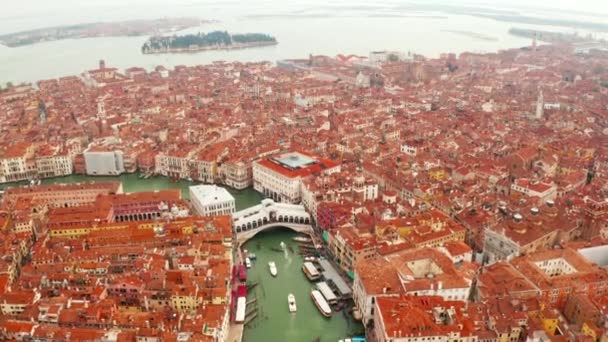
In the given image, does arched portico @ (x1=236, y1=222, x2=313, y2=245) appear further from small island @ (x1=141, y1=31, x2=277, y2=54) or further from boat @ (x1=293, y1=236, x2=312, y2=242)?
small island @ (x1=141, y1=31, x2=277, y2=54)

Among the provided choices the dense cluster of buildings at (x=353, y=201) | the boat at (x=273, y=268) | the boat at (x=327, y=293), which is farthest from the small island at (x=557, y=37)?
the boat at (x=327, y=293)

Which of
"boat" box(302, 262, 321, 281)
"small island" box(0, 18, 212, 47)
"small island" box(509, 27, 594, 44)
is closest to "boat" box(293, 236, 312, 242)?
"boat" box(302, 262, 321, 281)

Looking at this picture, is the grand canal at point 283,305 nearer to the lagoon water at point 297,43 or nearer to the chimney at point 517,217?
the chimney at point 517,217

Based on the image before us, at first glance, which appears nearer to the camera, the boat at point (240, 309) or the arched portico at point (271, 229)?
the boat at point (240, 309)

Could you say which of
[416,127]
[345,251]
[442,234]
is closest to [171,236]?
[345,251]

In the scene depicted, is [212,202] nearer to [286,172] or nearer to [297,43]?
[286,172]

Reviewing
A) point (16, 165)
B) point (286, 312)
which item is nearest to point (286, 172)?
point (286, 312)
